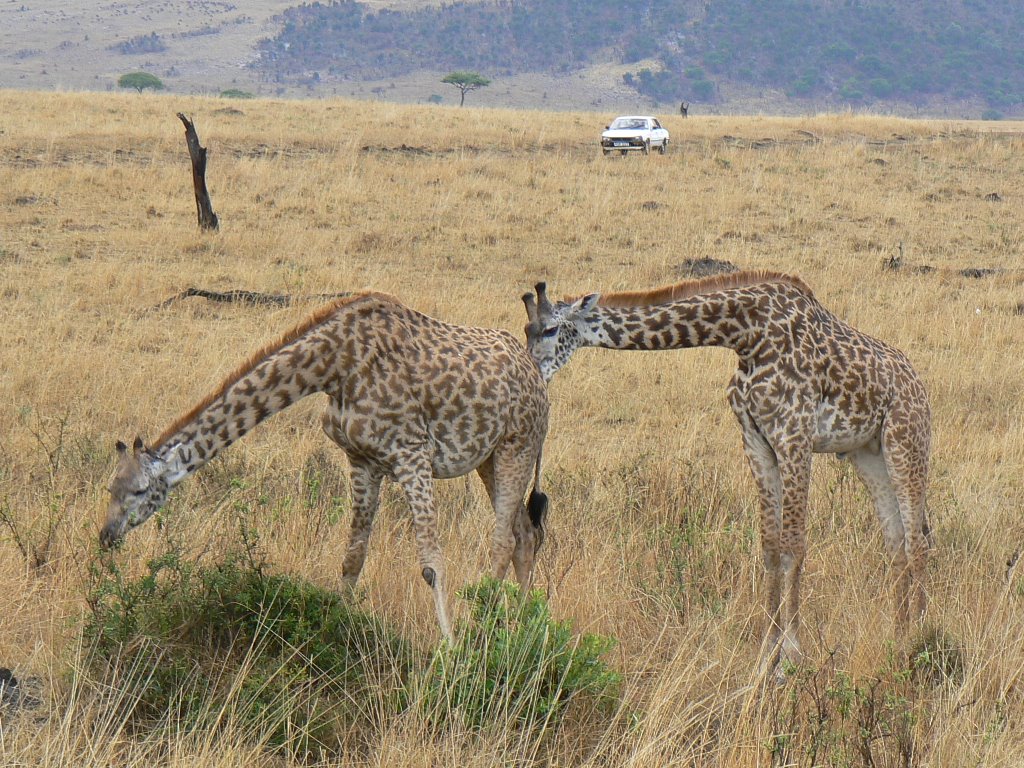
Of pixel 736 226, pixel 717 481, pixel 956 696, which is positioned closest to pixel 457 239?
pixel 736 226

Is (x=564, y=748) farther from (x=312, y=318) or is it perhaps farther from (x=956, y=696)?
(x=312, y=318)

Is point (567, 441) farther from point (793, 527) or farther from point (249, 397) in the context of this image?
point (249, 397)

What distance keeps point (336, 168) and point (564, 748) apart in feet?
63.9

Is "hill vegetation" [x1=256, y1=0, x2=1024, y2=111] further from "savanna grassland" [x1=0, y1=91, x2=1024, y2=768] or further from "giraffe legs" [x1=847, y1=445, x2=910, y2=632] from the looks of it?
"giraffe legs" [x1=847, y1=445, x2=910, y2=632]

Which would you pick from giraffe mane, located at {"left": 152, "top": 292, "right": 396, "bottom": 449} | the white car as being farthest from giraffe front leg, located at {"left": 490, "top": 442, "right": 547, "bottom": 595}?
the white car

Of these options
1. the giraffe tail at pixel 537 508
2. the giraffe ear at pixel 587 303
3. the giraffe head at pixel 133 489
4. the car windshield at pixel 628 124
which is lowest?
the car windshield at pixel 628 124

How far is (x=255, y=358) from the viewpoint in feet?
17.3

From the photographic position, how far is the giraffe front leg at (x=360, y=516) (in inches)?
225

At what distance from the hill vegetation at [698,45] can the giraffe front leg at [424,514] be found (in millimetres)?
132084

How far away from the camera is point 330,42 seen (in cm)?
14600

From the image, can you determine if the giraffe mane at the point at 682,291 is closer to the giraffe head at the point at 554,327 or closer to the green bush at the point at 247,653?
the giraffe head at the point at 554,327

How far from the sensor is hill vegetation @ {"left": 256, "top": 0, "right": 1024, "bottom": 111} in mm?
138000

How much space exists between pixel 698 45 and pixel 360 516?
5992 inches

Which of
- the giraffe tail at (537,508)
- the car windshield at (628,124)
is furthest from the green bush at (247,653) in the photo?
the car windshield at (628,124)
